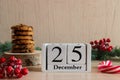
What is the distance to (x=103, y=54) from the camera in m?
1.12

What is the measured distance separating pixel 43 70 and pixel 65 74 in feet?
0.24

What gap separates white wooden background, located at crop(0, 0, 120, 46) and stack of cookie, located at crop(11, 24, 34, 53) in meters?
0.35

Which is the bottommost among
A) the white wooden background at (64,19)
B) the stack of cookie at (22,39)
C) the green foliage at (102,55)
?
the green foliage at (102,55)

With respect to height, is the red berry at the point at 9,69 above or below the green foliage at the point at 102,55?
below

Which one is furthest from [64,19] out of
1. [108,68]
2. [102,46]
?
[108,68]

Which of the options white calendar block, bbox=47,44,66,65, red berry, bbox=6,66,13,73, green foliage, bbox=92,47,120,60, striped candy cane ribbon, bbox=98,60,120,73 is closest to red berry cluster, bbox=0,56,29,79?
red berry, bbox=6,66,13,73

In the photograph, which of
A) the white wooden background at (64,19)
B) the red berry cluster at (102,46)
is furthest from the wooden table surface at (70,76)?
the white wooden background at (64,19)

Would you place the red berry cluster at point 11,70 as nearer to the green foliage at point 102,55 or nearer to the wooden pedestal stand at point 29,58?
the wooden pedestal stand at point 29,58

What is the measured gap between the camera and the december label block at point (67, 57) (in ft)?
2.75

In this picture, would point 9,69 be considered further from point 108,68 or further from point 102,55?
point 102,55

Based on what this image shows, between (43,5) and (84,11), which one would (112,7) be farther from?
(43,5)

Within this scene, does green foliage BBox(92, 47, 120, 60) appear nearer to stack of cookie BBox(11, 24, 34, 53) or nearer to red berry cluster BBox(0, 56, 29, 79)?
stack of cookie BBox(11, 24, 34, 53)

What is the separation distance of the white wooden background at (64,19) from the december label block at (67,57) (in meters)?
0.45

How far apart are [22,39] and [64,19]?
0.40 metres
